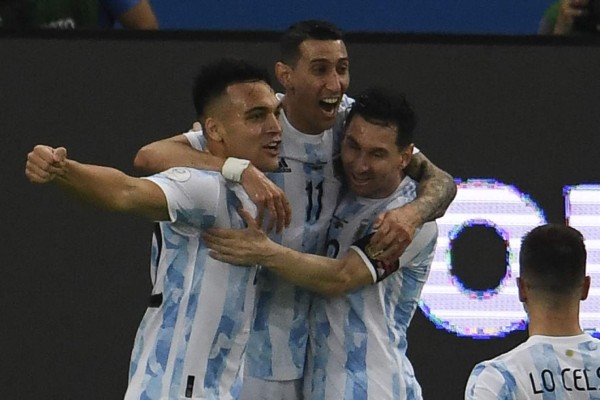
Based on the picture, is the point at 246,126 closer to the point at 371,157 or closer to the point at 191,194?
the point at 191,194

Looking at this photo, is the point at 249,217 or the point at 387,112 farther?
the point at 387,112

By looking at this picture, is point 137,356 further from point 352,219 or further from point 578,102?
point 578,102

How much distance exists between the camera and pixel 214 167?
5.34 m

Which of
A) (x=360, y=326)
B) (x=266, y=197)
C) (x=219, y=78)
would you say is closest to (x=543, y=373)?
(x=266, y=197)

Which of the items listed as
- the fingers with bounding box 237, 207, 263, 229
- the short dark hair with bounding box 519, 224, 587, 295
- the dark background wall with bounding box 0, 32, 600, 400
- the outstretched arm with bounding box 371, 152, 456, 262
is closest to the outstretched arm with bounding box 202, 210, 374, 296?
the fingers with bounding box 237, 207, 263, 229

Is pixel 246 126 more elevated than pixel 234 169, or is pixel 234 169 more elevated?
pixel 246 126

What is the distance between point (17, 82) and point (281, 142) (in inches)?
65.6

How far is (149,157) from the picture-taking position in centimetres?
569

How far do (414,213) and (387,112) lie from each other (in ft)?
1.24

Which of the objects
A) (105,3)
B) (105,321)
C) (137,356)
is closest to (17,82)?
(105,3)

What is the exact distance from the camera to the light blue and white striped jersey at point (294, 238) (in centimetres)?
584

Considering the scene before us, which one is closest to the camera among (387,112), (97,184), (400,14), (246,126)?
(97,184)

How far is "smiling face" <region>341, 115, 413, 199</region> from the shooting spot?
226 inches

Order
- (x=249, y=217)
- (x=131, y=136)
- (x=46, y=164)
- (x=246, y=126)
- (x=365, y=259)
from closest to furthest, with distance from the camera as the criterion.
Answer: (x=46, y=164), (x=249, y=217), (x=246, y=126), (x=365, y=259), (x=131, y=136)
